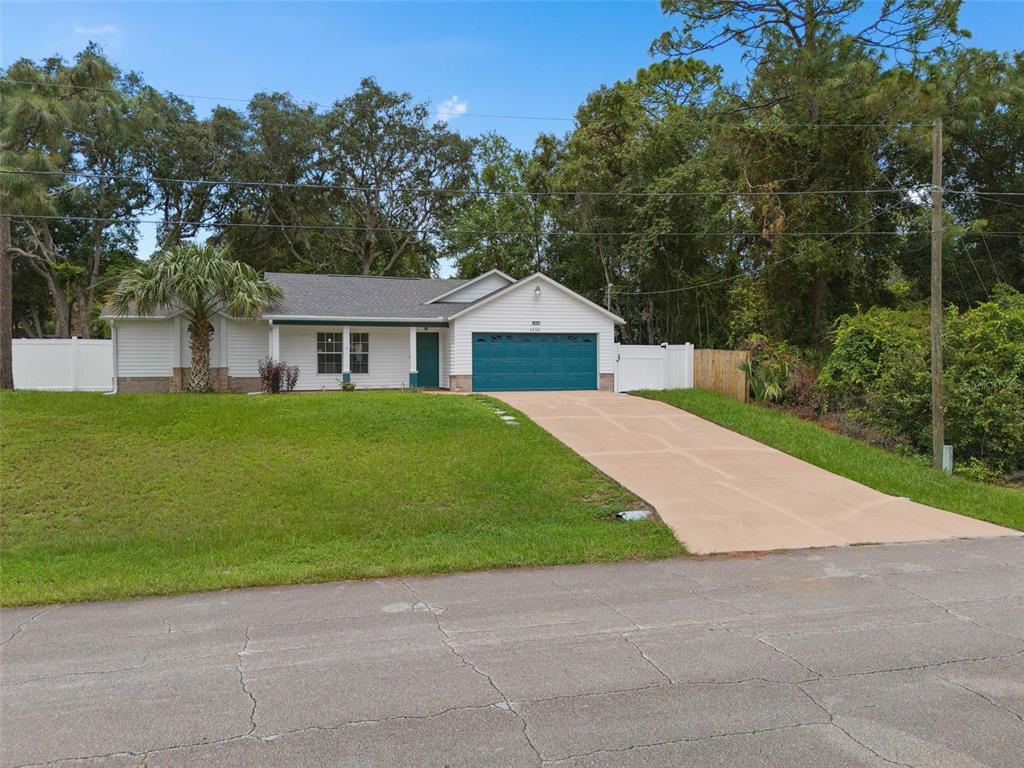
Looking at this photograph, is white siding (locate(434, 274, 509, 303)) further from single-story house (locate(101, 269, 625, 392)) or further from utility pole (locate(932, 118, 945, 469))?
utility pole (locate(932, 118, 945, 469))

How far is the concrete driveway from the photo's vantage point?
27.4ft

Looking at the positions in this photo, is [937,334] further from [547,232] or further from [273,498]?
[547,232]

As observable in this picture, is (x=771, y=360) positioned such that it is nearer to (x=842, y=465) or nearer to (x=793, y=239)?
(x=793, y=239)

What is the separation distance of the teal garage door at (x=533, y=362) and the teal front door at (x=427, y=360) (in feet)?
6.37

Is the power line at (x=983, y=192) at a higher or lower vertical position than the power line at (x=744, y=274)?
higher

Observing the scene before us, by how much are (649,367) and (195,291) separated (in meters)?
13.8

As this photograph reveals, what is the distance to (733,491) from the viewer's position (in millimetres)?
10555

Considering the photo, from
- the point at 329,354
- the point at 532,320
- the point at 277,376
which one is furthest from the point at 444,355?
the point at 277,376

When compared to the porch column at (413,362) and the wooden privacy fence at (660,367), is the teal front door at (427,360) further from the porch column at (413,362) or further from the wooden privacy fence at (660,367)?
the wooden privacy fence at (660,367)

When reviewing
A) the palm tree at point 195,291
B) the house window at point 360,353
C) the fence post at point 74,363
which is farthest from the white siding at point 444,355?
the fence post at point 74,363

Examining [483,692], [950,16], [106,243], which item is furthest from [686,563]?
[106,243]

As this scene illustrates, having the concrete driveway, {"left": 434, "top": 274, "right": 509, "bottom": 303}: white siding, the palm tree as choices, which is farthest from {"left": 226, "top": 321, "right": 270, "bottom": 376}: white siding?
the concrete driveway

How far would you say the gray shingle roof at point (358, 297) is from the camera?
21.5 metres

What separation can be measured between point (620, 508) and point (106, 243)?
36582 mm
